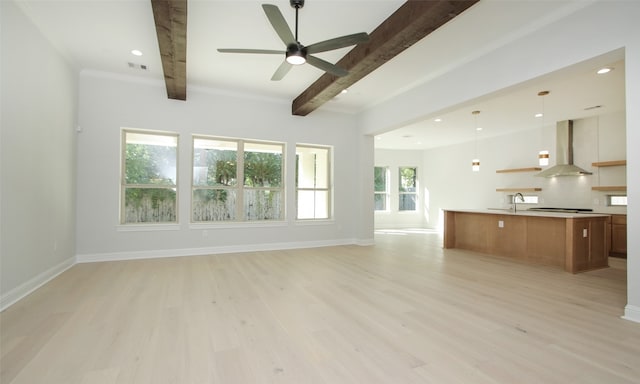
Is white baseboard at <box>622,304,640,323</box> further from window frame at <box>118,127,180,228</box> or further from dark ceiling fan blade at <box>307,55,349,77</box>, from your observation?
window frame at <box>118,127,180,228</box>

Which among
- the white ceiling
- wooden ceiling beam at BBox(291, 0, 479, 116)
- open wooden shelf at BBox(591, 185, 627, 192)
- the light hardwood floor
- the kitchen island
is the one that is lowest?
the light hardwood floor

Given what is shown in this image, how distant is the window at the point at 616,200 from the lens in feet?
20.7

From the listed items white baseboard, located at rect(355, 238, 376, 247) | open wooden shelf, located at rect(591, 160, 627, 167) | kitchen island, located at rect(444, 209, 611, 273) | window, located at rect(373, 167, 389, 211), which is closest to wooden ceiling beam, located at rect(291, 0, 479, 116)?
white baseboard, located at rect(355, 238, 376, 247)

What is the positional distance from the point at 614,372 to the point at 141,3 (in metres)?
5.11

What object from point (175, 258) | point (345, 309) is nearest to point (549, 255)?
point (345, 309)

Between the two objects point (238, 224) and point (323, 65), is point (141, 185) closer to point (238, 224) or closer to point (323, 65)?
point (238, 224)

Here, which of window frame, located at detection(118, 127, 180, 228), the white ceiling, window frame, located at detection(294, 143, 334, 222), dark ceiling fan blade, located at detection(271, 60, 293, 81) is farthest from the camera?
window frame, located at detection(294, 143, 334, 222)

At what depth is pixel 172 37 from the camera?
3326 millimetres

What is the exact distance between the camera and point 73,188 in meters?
4.64

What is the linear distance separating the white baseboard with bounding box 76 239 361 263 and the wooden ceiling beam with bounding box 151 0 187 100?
2937mm

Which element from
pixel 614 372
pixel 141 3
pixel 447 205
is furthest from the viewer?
pixel 447 205

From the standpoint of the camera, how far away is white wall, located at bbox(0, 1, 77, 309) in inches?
115

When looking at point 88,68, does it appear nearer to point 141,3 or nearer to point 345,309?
point 141,3

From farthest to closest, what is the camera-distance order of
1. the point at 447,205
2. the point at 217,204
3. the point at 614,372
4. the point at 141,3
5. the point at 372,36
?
the point at 447,205 → the point at 217,204 → the point at 372,36 → the point at 141,3 → the point at 614,372
